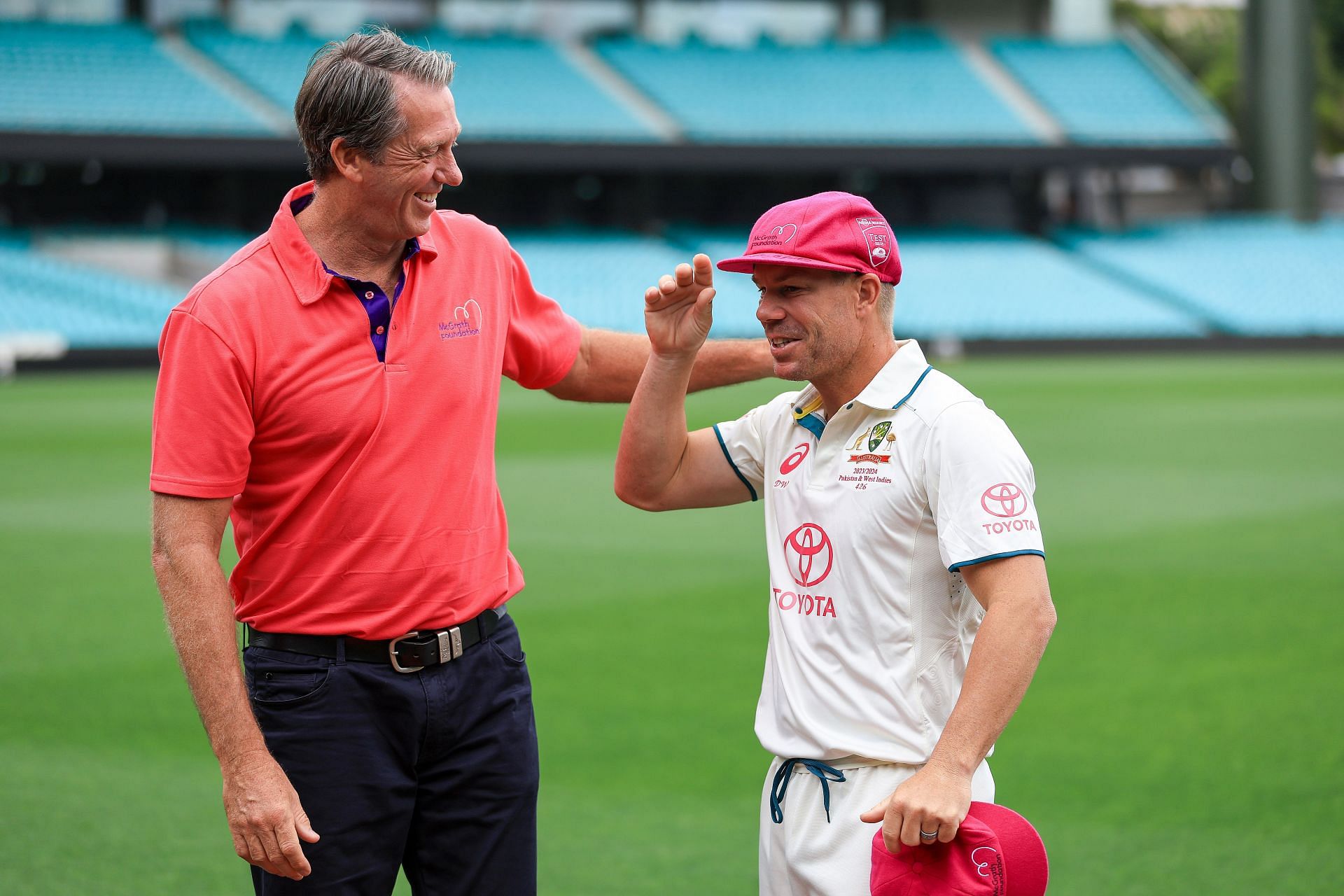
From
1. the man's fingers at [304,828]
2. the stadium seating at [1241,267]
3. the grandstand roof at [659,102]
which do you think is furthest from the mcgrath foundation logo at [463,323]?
the stadium seating at [1241,267]

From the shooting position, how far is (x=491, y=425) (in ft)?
10.9

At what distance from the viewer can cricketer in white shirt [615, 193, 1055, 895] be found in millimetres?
2633

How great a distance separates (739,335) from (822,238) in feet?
106

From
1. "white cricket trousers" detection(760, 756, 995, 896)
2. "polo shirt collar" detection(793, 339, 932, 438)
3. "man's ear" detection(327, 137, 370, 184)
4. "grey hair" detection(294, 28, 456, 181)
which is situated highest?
"grey hair" detection(294, 28, 456, 181)

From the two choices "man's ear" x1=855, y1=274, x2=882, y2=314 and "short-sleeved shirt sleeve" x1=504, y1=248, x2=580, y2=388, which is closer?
"man's ear" x1=855, y1=274, x2=882, y2=314

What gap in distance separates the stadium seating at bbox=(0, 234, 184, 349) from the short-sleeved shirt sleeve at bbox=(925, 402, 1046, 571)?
2648cm

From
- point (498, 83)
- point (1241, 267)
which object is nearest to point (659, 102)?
point (498, 83)

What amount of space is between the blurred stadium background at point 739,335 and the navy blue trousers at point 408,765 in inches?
74.2

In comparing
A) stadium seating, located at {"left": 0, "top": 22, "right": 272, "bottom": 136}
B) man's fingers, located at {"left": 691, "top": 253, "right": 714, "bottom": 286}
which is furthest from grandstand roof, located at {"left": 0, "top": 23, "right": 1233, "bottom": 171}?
man's fingers, located at {"left": 691, "top": 253, "right": 714, "bottom": 286}

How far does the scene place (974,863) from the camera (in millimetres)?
2592

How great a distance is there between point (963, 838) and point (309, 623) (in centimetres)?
137

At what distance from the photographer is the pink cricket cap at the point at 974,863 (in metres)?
2.59

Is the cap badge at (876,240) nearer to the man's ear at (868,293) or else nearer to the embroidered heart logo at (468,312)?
the man's ear at (868,293)

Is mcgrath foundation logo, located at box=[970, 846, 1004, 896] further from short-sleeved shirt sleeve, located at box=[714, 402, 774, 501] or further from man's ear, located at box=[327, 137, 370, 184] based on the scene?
man's ear, located at box=[327, 137, 370, 184]
